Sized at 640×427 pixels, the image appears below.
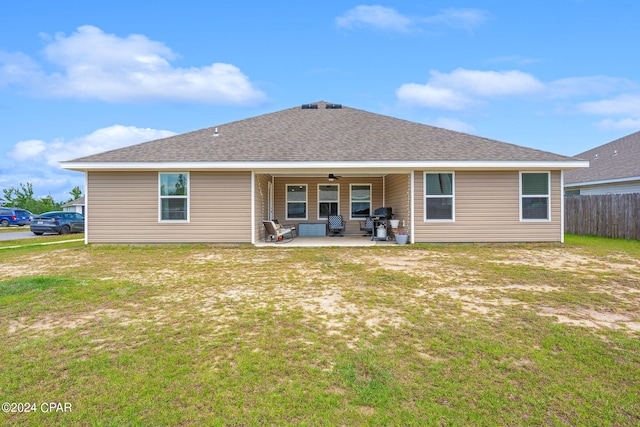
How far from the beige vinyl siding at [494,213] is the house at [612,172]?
733 centimetres

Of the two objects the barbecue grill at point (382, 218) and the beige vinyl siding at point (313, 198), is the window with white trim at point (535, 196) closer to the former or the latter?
the barbecue grill at point (382, 218)

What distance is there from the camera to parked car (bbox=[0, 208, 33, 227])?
27183 millimetres

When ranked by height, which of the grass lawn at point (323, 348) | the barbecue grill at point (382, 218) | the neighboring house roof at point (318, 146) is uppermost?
the neighboring house roof at point (318, 146)

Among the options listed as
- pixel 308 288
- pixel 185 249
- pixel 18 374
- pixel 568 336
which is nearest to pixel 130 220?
pixel 185 249

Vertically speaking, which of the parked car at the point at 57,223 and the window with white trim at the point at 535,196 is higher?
the window with white trim at the point at 535,196

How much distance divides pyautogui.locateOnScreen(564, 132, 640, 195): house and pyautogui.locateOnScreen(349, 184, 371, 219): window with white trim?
11606 mm

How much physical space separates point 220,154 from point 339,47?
1095 cm

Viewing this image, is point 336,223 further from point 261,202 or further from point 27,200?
point 27,200

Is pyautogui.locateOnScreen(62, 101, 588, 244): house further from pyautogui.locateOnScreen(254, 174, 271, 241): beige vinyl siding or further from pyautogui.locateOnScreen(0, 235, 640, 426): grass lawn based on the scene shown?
pyautogui.locateOnScreen(0, 235, 640, 426): grass lawn

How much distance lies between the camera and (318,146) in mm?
12516

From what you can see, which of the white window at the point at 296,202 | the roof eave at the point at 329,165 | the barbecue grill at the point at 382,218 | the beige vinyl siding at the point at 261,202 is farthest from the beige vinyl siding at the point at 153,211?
the barbecue grill at the point at 382,218

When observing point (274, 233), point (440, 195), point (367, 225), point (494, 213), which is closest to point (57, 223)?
point (274, 233)

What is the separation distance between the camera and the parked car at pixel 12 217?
1070 inches

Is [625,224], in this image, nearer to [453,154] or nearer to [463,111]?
[453,154]
